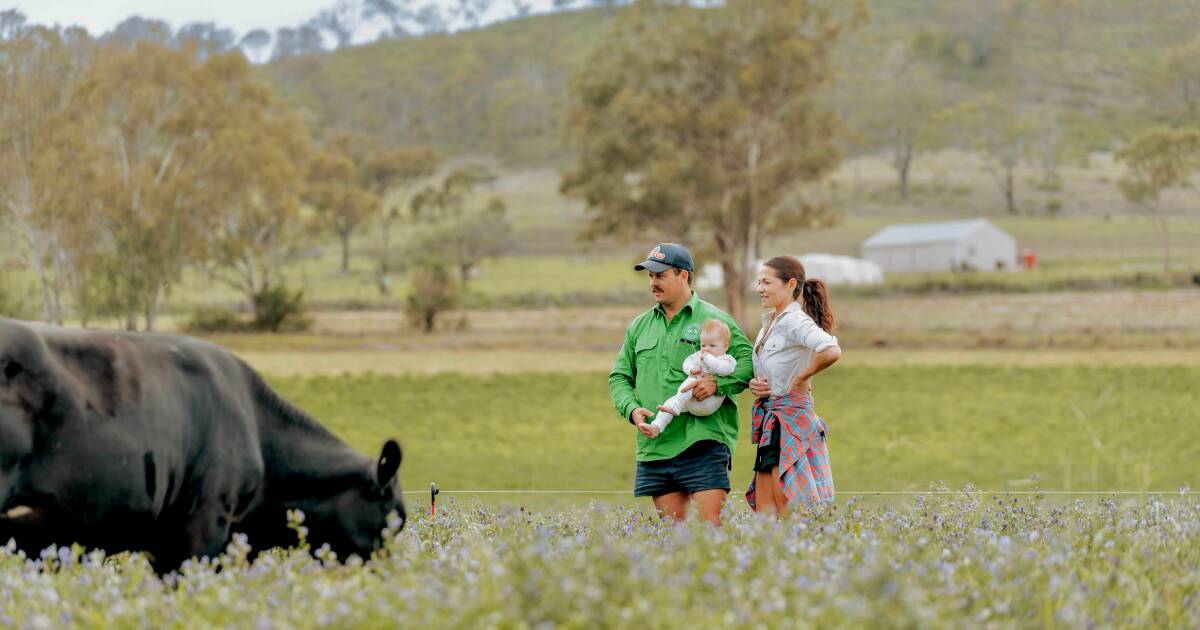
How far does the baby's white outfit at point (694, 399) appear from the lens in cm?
602

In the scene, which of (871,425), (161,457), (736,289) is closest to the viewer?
(161,457)

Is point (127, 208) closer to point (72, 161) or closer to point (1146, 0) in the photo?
point (72, 161)

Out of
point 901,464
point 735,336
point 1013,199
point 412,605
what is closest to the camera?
point 412,605

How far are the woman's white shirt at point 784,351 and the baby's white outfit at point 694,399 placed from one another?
0.79 feet

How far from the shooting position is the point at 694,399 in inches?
243

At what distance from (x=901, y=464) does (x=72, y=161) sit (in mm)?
31715

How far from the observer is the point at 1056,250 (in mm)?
75188

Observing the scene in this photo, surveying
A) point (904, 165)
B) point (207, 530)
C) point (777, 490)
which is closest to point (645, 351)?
point (777, 490)

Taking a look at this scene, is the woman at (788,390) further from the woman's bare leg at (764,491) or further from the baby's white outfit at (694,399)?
the baby's white outfit at (694,399)

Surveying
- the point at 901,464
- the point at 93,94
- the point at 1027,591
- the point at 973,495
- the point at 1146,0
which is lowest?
the point at 901,464

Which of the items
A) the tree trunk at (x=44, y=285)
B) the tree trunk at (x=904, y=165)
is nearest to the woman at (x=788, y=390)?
the tree trunk at (x=44, y=285)

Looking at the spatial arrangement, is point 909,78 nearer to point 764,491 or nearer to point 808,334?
point 764,491

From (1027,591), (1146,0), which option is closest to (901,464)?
(1027,591)

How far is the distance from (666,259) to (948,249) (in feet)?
236
